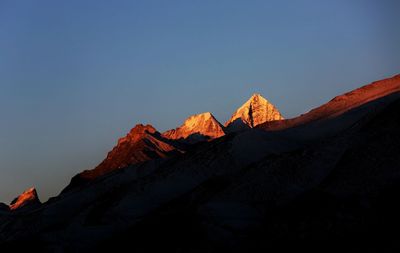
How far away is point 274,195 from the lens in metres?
113

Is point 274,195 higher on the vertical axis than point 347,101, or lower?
lower

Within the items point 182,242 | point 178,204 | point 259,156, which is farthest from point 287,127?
point 182,242

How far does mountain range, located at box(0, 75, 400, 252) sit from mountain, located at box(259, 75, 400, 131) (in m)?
0.38

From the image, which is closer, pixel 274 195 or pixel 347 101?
pixel 274 195

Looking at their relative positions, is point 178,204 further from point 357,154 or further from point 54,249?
point 357,154

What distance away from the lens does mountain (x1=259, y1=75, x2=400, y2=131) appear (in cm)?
14412

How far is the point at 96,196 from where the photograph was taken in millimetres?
173000

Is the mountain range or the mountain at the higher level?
the mountain

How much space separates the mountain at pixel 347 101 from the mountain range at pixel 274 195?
38 centimetres

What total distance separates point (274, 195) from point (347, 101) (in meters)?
45.6

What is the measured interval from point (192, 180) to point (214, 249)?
34.7m

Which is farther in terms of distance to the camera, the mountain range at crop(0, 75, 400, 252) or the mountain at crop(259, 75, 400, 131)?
the mountain at crop(259, 75, 400, 131)

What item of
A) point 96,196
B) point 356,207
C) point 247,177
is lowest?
point 356,207

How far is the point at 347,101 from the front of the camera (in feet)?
504
